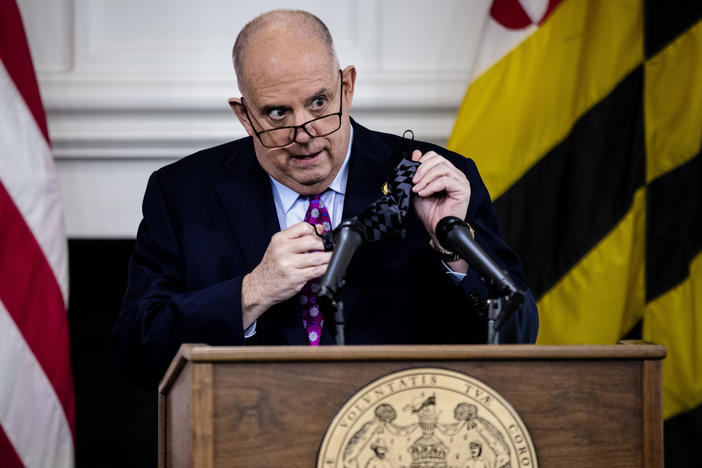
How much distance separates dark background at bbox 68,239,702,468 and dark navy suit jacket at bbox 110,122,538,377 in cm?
85

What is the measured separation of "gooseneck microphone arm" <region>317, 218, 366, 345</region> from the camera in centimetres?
128

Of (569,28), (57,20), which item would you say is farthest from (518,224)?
(57,20)

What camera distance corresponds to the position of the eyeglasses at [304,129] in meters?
1.84

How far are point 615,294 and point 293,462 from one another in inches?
59.4

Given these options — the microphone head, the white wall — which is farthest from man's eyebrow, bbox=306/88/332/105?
the white wall

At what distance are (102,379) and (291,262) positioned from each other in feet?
4.81

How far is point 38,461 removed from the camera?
91.2 inches

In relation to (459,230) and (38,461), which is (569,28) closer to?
(459,230)

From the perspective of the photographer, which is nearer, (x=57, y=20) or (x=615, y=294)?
(x=615, y=294)

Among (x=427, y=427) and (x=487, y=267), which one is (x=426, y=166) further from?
(x=427, y=427)

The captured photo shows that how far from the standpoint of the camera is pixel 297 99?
1.83 metres

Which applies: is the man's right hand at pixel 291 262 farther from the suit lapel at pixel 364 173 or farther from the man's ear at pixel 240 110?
the man's ear at pixel 240 110

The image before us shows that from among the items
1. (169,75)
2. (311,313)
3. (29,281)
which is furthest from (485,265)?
(169,75)

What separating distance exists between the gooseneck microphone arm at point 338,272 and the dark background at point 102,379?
1.56 m
